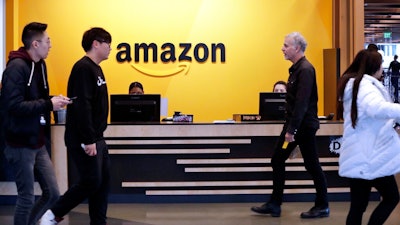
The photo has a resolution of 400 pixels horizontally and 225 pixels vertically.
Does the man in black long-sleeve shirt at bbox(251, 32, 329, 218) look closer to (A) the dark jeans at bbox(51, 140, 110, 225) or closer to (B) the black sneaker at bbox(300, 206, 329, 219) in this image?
(B) the black sneaker at bbox(300, 206, 329, 219)

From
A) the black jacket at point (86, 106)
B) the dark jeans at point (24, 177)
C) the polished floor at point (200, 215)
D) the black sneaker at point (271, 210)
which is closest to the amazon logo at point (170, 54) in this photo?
the polished floor at point (200, 215)

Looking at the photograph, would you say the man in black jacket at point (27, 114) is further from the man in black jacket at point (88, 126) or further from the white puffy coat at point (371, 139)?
the white puffy coat at point (371, 139)

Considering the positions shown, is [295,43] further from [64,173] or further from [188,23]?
[188,23]

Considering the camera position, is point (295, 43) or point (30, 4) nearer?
point (295, 43)

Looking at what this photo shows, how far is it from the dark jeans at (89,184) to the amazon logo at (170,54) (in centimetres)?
471

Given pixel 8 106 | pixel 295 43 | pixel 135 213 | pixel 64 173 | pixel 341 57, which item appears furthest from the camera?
pixel 341 57

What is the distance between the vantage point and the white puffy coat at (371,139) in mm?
3645

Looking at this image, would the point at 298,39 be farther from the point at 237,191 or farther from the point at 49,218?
the point at 49,218

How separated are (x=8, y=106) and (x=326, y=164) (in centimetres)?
368

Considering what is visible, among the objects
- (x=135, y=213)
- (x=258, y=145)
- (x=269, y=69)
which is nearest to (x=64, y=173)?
(x=135, y=213)

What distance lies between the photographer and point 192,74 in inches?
361

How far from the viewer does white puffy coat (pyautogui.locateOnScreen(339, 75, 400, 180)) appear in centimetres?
364


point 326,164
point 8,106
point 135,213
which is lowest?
point 135,213

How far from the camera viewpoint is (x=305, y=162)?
554 cm
